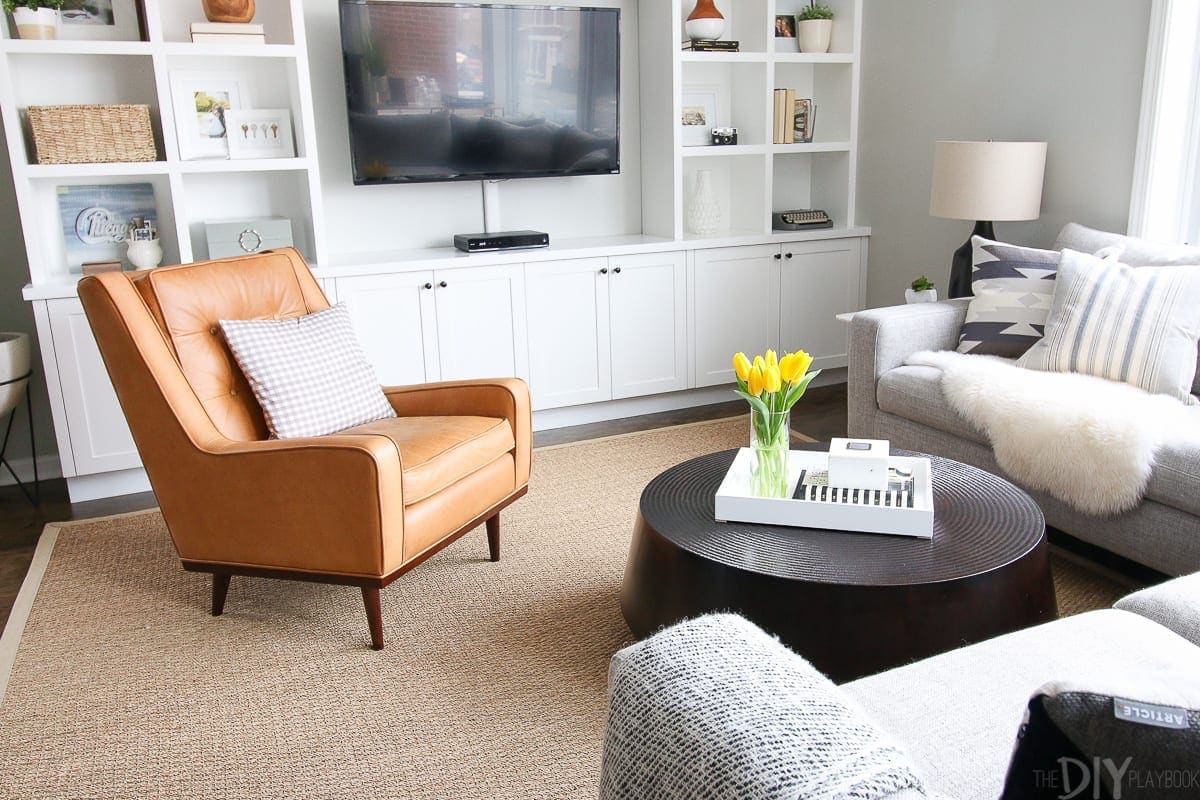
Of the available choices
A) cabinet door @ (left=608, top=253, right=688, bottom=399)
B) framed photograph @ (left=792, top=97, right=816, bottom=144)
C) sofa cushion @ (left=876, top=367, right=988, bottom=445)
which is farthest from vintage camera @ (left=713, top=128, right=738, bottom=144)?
sofa cushion @ (left=876, top=367, right=988, bottom=445)

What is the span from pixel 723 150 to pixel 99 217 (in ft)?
8.30

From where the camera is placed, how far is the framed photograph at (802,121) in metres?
4.50

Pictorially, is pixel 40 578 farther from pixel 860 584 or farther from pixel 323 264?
pixel 860 584

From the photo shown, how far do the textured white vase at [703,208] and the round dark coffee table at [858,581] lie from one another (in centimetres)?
248

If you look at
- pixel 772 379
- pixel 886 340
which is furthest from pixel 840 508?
pixel 886 340

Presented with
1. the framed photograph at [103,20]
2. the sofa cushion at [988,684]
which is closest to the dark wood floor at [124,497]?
the framed photograph at [103,20]

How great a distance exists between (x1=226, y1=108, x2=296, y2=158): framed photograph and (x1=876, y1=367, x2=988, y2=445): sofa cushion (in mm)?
2400

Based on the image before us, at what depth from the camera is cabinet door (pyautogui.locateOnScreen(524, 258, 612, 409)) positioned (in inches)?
156

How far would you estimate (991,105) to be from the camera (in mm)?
3869

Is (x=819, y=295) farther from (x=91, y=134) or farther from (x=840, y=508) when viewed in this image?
(x=91, y=134)

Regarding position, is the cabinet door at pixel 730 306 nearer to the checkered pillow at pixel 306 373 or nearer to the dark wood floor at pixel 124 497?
the dark wood floor at pixel 124 497

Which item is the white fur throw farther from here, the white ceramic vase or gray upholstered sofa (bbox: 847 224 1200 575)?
the white ceramic vase

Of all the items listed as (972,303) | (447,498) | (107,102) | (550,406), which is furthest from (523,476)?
(107,102)

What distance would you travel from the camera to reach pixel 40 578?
111 inches
